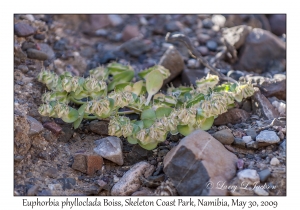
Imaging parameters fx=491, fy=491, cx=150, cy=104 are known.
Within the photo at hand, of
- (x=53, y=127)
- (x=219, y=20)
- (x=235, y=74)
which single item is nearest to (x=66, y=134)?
(x=53, y=127)

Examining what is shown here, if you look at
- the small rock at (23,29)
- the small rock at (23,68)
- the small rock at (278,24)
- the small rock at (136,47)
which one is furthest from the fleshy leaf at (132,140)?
the small rock at (278,24)

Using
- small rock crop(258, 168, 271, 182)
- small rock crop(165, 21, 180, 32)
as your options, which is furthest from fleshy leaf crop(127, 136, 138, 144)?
small rock crop(165, 21, 180, 32)

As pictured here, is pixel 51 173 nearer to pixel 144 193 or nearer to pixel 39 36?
pixel 144 193

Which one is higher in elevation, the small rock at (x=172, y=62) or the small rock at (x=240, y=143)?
the small rock at (x=172, y=62)

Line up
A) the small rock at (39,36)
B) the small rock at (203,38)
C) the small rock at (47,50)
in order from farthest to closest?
1. the small rock at (203,38)
2. the small rock at (39,36)
3. the small rock at (47,50)

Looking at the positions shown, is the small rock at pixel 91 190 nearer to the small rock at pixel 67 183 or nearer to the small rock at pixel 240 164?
the small rock at pixel 67 183
